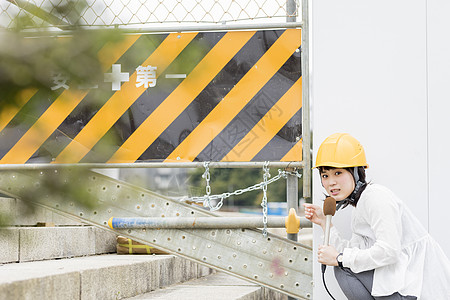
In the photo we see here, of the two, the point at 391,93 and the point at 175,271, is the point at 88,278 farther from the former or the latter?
the point at 391,93

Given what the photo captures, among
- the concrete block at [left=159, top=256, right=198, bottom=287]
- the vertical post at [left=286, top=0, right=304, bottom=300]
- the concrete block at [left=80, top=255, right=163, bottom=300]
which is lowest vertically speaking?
the concrete block at [left=159, top=256, right=198, bottom=287]

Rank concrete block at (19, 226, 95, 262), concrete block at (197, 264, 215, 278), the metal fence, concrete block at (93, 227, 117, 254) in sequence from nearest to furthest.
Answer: the metal fence
concrete block at (19, 226, 95, 262)
concrete block at (93, 227, 117, 254)
concrete block at (197, 264, 215, 278)

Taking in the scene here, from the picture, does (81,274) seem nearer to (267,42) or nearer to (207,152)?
(207,152)

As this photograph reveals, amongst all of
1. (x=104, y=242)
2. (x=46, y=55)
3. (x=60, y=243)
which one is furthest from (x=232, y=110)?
(x=46, y=55)

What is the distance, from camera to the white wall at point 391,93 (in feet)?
9.24

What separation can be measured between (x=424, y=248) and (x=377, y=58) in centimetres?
97

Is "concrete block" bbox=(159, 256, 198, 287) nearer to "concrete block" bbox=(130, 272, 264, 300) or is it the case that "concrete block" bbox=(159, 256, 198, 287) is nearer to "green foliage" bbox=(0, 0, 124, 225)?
"concrete block" bbox=(130, 272, 264, 300)

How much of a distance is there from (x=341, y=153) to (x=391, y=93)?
1.77ft

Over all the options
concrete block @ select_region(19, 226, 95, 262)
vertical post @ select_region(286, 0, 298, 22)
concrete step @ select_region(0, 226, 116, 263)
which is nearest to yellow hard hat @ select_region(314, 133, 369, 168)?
vertical post @ select_region(286, 0, 298, 22)

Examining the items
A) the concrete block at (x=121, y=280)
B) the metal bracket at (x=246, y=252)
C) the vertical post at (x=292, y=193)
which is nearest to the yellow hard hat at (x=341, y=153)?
the vertical post at (x=292, y=193)

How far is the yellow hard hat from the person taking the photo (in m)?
2.53

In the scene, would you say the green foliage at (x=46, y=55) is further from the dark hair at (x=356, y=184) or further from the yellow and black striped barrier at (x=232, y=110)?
the yellow and black striped barrier at (x=232, y=110)

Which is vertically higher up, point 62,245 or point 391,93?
point 391,93

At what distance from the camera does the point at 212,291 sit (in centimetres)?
376
